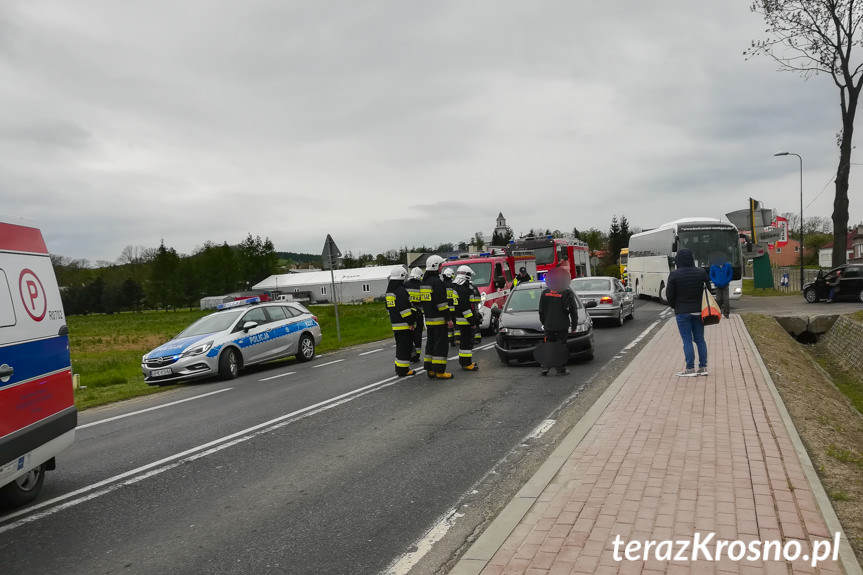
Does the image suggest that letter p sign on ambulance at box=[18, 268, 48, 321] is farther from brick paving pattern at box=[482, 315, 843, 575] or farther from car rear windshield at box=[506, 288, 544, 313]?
car rear windshield at box=[506, 288, 544, 313]

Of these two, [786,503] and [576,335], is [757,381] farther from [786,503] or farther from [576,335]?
[786,503]

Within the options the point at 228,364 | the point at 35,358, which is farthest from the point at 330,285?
the point at 35,358

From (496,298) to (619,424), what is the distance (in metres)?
12.2

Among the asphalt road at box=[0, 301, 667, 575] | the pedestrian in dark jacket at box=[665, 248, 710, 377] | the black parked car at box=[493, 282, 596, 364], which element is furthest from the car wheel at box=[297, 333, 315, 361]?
the pedestrian in dark jacket at box=[665, 248, 710, 377]

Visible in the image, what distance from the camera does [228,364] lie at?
46.3 ft

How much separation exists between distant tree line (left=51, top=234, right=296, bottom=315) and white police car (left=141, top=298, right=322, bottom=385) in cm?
7687

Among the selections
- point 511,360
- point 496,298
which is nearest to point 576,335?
point 511,360

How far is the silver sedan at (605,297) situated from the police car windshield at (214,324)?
374 inches

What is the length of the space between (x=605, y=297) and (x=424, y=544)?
1588 centimetres

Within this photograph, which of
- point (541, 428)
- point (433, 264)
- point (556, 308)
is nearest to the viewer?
point (541, 428)

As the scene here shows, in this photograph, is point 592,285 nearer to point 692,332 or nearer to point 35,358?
point 692,332

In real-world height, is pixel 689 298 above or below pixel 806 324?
above

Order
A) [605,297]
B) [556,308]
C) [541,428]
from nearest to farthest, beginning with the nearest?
[541,428] → [556,308] → [605,297]

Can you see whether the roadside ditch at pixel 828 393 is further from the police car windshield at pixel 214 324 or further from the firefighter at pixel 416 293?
the police car windshield at pixel 214 324
